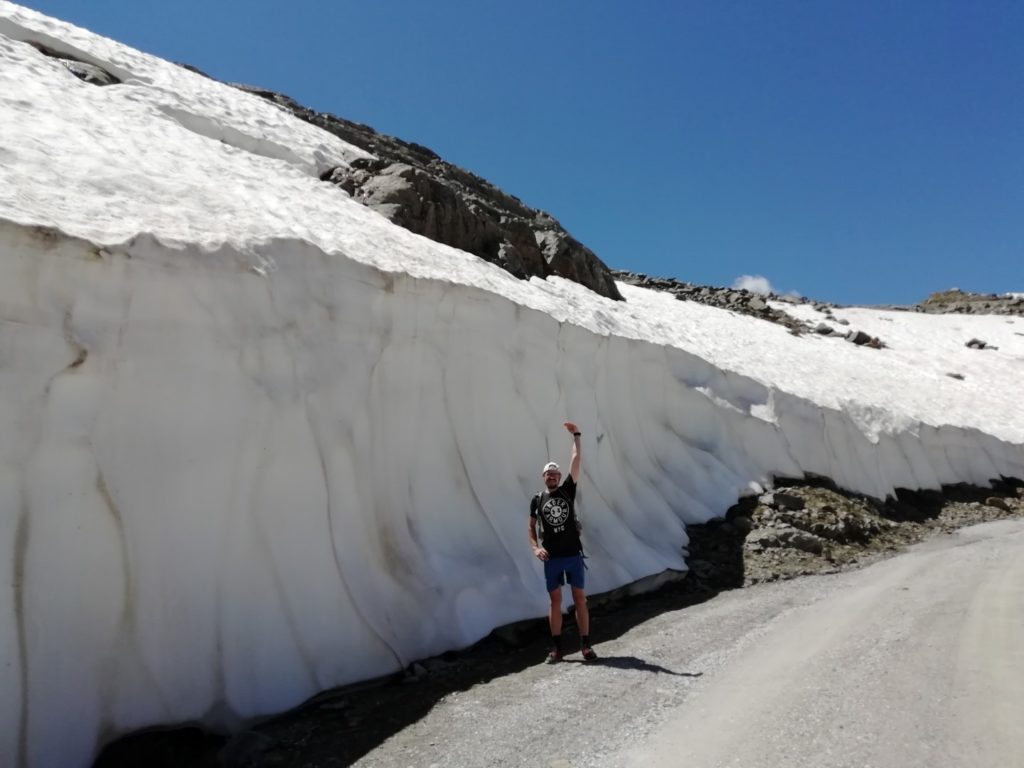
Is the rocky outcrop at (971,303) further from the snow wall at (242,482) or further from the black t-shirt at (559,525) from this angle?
the black t-shirt at (559,525)

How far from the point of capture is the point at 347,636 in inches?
217

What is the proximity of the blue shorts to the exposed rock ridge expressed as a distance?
7204mm

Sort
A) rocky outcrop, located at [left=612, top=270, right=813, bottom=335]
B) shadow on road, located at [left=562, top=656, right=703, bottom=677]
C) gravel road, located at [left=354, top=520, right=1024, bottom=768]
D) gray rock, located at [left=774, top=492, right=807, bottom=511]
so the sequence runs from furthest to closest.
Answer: rocky outcrop, located at [left=612, top=270, right=813, bottom=335] < gray rock, located at [left=774, top=492, right=807, bottom=511] < shadow on road, located at [left=562, top=656, right=703, bottom=677] < gravel road, located at [left=354, top=520, right=1024, bottom=768]

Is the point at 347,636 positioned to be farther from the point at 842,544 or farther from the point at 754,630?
the point at 842,544

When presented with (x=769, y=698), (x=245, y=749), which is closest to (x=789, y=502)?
(x=769, y=698)

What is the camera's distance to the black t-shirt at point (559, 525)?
A: 616 centimetres

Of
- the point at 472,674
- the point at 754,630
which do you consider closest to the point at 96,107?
the point at 472,674

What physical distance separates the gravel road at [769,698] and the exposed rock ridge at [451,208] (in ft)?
25.5

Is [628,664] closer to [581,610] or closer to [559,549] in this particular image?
[581,610]

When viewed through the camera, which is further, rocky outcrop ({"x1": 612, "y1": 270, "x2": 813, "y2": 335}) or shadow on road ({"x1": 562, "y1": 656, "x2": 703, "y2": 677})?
rocky outcrop ({"x1": 612, "y1": 270, "x2": 813, "y2": 335})

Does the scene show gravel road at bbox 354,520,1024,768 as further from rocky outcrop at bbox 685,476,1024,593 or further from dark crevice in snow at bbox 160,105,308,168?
dark crevice in snow at bbox 160,105,308,168

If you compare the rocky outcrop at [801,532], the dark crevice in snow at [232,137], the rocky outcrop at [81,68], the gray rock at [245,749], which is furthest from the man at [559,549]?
the rocky outcrop at [81,68]

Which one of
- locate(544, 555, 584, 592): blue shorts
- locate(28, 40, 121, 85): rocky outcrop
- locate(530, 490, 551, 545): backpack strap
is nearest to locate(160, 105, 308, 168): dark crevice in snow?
locate(28, 40, 121, 85): rocky outcrop

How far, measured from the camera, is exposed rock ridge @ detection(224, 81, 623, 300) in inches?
485
